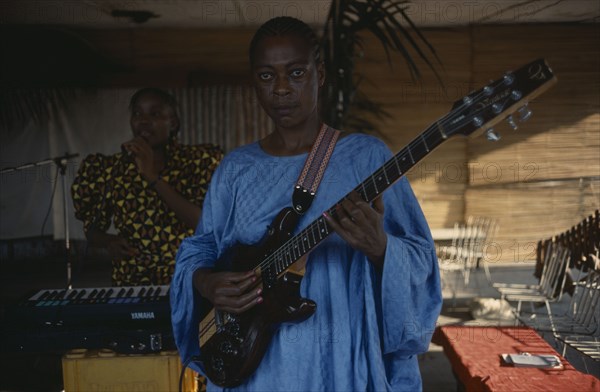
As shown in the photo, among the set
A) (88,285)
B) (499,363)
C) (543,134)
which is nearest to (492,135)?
(499,363)

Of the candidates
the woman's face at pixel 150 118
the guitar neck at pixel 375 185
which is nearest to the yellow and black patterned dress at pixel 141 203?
the woman's face at pixel 150 118

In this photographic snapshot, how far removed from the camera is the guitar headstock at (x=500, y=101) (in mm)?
1120

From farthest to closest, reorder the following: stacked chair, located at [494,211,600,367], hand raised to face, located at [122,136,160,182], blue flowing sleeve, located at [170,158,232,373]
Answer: stacked chair, located at [494,211,600,367] < hand raised to face, located at [122,136,160,182] < blue flowing sleeve, located at [170,158,232,373]

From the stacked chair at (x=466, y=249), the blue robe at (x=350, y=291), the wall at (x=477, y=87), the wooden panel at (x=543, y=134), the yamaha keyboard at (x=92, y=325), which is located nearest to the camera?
the blue robe at (x=350, y=291)

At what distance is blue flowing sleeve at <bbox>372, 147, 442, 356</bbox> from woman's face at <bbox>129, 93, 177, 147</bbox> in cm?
162

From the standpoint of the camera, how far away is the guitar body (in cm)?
143

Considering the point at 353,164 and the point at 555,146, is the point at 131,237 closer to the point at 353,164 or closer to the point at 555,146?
the point at 353,164

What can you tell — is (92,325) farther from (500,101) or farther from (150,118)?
(500,101)

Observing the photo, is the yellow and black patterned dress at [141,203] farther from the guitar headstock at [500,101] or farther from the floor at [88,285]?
the guitar headstock at [500,101]

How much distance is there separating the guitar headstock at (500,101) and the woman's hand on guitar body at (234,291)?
2.14 ft

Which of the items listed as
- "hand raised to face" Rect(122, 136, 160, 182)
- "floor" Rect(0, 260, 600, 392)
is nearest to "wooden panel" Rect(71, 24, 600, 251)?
"floor" Rect(0, 260, 600, 392)

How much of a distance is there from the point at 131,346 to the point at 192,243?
1006 mm

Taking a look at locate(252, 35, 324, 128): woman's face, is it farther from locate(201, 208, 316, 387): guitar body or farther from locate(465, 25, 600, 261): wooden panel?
locate(465, 25, 600, 261): wooden panel

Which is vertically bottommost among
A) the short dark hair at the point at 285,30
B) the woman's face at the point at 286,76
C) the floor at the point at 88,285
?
the floor at the point at 88,285
